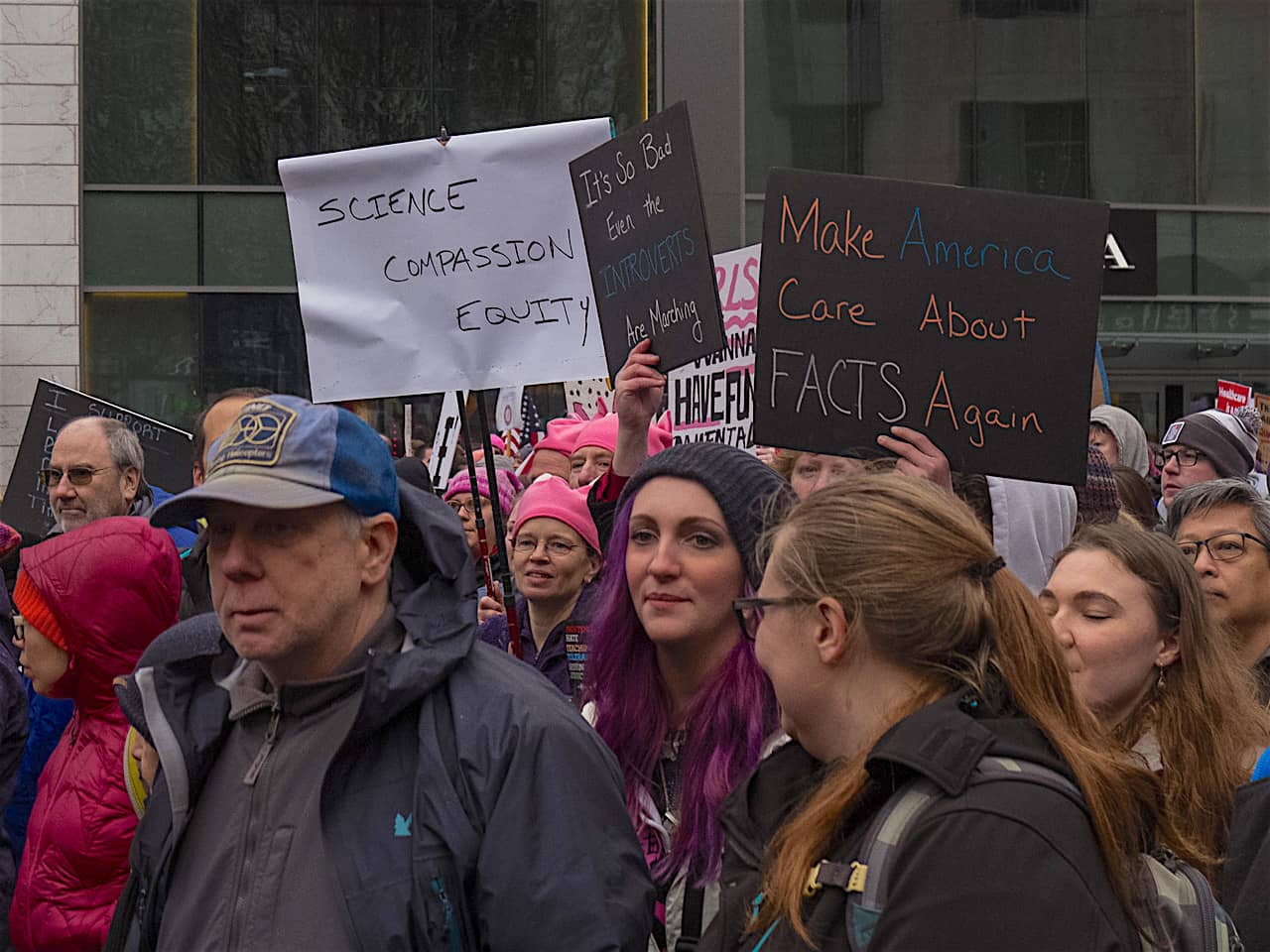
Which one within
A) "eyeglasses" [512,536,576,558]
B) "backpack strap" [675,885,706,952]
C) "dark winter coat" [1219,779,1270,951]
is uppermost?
"eyeglasses" [512,536,576,558]

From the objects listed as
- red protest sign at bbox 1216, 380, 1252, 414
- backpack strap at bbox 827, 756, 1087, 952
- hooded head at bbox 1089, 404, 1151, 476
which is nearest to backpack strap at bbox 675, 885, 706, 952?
backpack strap at bbox 827, 756, 1087, 952

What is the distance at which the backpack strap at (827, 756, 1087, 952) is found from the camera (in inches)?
79.0

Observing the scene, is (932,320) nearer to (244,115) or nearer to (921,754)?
(921,754)

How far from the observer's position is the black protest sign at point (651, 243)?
4.36m

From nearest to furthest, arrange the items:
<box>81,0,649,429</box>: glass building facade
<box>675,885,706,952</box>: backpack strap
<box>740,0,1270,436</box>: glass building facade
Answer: <box>675,885,706,952</box>: backpack strap
<box>81,0,649,429</box>: glass building facade
<box>740,0,1270,436</box>: glass building facade

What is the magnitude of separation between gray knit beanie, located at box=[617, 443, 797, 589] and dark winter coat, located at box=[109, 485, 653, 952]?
2.29 feet

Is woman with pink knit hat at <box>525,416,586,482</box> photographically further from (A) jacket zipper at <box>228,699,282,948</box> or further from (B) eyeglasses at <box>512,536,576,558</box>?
(A) jacket zipper at <box>228,699,282,948</box>

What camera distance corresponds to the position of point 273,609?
250 centimetres

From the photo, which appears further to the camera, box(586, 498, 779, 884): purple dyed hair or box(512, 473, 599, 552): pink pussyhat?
box(512, 473, 599, 552): pink pussyhat

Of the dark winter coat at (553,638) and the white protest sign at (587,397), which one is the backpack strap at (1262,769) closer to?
the dark winter coat at (553,638)

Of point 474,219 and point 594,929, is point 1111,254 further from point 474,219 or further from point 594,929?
point 594,929

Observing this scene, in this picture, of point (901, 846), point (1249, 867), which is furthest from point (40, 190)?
point (901, 846)

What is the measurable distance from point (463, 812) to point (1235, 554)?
2.73 metres

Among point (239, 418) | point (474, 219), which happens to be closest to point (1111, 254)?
point (474, 219)
